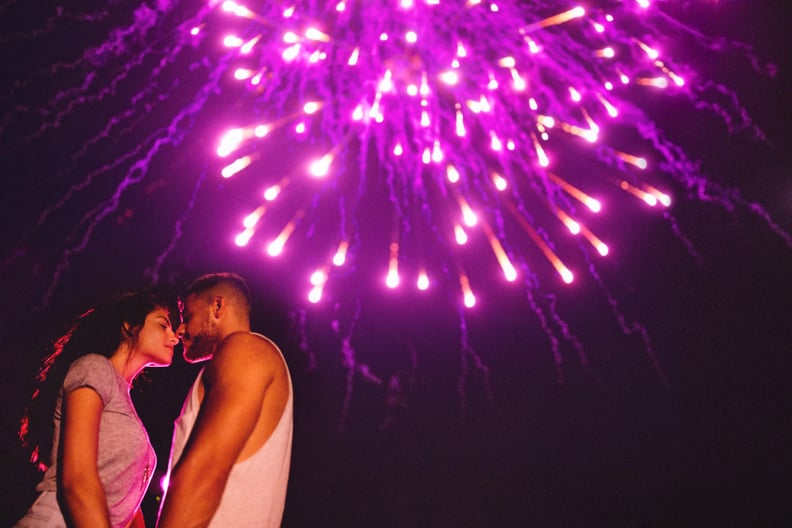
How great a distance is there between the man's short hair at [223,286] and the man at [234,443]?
40 cm

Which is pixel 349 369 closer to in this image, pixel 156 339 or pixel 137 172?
pixel 156 339

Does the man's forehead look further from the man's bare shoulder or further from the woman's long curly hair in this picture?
the man's bare shoulder

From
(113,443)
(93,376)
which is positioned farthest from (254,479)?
(93,376)

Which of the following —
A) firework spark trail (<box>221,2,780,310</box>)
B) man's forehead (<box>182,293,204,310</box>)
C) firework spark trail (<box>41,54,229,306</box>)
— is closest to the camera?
man's forehead (<box>182,293,204,310</box>)

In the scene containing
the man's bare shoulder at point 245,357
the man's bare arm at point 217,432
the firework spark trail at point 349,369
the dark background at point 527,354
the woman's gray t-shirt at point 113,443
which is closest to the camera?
the man's bare arm at point 217,432

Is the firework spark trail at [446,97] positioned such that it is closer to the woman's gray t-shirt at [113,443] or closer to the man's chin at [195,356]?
the man's chin at [195,356]

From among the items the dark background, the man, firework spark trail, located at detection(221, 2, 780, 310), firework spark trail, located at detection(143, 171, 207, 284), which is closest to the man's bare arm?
the man

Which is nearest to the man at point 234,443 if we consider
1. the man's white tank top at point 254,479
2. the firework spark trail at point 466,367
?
the man's white tank top at point 254,479

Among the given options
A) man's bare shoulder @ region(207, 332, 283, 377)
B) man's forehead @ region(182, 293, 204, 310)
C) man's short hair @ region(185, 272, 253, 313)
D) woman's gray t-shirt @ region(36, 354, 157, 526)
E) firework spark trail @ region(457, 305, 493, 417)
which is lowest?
firework spark trail @ region(457, 305, 493, 417)

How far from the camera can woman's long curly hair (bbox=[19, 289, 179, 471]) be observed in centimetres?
188

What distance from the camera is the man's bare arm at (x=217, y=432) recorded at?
1329 mm

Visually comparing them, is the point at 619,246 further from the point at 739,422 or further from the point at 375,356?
the point at 375,356

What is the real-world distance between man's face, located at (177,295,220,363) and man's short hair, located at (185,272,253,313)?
0.12 feet

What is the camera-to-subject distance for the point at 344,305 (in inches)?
158
